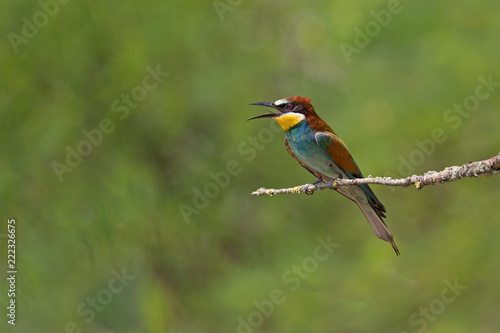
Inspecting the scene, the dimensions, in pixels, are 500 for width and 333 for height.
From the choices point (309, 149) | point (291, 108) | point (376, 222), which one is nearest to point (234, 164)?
point (309, 149)

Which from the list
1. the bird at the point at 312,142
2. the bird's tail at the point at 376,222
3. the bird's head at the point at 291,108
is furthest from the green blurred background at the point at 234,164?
the bird's tail at the point at 376,222

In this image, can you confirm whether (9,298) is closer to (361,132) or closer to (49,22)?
(49,22)

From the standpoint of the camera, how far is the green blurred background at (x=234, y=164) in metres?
→ 4.96

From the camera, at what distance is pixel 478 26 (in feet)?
18.7

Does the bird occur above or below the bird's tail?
above

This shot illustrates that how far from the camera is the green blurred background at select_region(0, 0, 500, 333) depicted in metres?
4.96

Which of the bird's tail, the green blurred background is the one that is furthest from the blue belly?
the green blurred background

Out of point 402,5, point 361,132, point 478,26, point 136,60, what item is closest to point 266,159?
point 361,132

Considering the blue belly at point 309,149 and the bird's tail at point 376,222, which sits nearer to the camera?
the bird's tail at point 376,222

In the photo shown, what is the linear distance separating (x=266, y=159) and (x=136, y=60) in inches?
57.4

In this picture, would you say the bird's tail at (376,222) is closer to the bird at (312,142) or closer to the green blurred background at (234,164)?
the bird at (312,142)

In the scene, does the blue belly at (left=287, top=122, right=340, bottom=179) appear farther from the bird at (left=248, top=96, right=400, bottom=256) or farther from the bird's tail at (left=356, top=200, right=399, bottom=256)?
the bird's tail at (left=356, top=200, right=399, bottom=256)

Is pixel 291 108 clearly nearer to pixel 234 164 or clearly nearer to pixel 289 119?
pixel 289 119

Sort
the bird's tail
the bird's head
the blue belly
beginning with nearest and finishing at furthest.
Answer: the bird's tail
the bird's head
the blue belly
